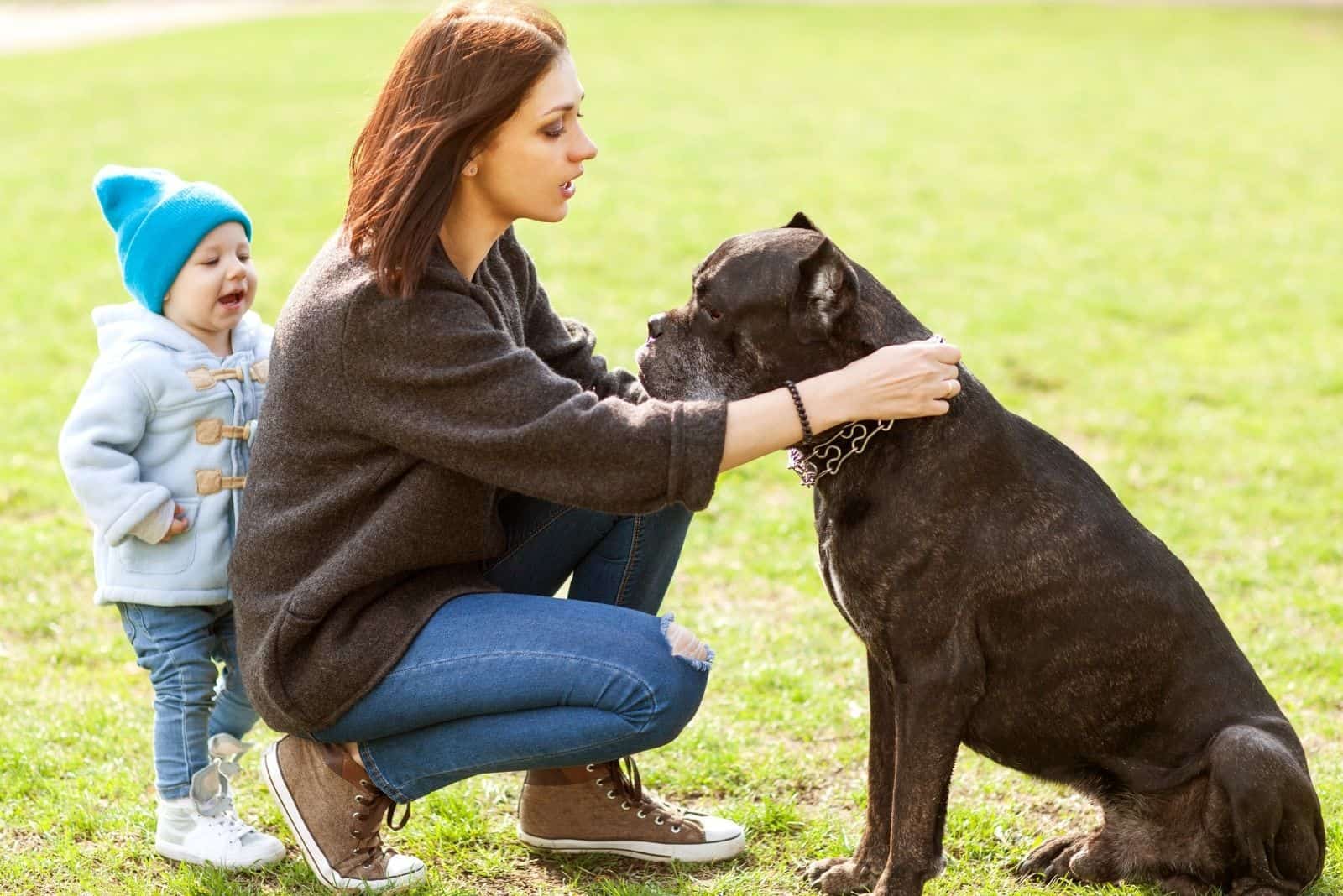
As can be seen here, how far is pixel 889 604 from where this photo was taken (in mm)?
3678

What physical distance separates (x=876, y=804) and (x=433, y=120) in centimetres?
207

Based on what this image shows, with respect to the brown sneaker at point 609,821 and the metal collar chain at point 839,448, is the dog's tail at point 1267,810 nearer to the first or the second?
the metal collar chain at point 839,448

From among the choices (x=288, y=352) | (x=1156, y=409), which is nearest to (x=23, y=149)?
(x=1156, y=409)

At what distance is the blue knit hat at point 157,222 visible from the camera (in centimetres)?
406

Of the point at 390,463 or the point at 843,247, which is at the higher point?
the point at 390,463

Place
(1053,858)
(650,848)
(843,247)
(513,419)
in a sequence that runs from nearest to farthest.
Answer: (513,419)
(1053,858)
(650,848)
(843,247)

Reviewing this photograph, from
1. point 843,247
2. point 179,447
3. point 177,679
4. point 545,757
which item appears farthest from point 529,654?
point 843,247

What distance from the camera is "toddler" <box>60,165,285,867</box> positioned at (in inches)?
158

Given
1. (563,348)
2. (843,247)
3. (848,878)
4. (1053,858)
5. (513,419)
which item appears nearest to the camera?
(513,419)

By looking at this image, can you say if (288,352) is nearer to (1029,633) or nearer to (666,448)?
(666,448)

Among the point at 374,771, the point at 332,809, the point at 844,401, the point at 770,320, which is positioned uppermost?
the point at 770,320

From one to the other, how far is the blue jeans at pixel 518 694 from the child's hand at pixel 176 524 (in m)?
0.68

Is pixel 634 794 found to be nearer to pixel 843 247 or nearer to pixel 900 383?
pixel 900 383

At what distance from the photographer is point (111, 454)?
12.9 ft
